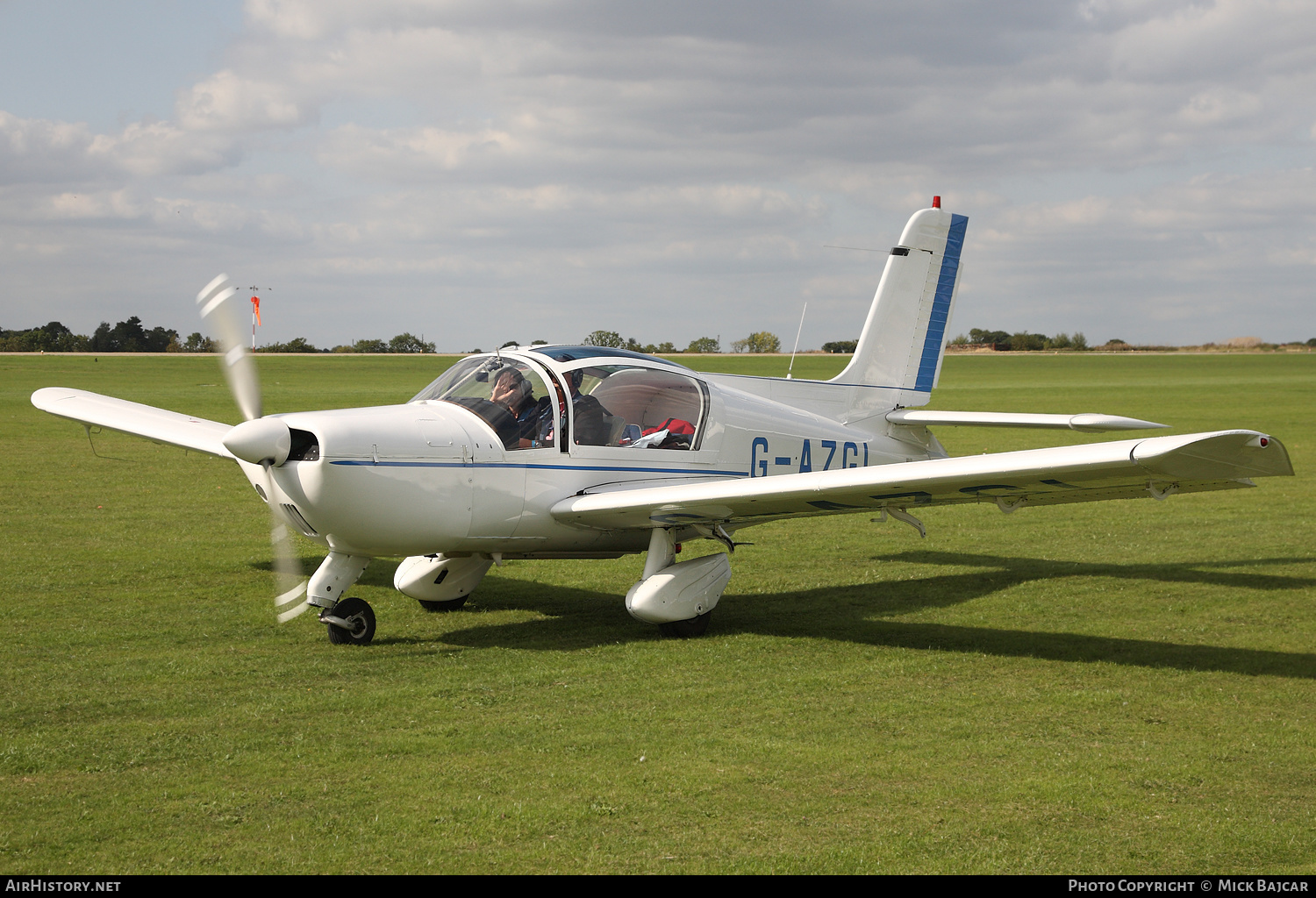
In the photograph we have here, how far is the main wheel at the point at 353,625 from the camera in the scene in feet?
25.9

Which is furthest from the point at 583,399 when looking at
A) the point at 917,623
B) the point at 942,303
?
the point at 942,303

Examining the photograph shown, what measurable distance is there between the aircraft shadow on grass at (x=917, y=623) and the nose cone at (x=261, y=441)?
170cm

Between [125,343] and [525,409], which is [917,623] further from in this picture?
[125,343]

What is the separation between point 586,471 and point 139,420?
5327 mm

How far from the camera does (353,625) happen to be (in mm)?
7910

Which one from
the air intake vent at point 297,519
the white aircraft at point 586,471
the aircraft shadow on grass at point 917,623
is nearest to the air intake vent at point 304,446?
the white aircraft at point 586,471

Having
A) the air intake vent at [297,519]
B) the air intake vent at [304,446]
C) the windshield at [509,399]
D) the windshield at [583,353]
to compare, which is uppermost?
the windshield at [583,353]

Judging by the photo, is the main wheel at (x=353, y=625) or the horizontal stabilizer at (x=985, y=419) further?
the horizontal stabilizer at (x=985, y=419)

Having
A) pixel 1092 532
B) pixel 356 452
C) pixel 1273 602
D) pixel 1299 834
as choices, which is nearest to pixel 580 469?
pixel 356 452

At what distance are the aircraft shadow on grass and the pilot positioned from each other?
1497 millimetres

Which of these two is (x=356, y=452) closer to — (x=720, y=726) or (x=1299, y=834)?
(x=720, y=726)

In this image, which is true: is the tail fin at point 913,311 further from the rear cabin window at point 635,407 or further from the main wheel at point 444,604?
the main wheel at point 444,604

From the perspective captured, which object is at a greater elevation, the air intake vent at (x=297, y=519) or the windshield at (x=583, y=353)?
the windshield at (x=583, y=353)

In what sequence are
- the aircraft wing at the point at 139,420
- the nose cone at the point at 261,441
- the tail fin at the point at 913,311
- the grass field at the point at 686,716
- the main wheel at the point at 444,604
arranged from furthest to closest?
the tail fin at the point at 913,311 → the aircraft wing at the point at 139,420 → the main wheel at the point at 444,604 → the nose cone at the point at 261,441 → the grass field at the point at 686,716
